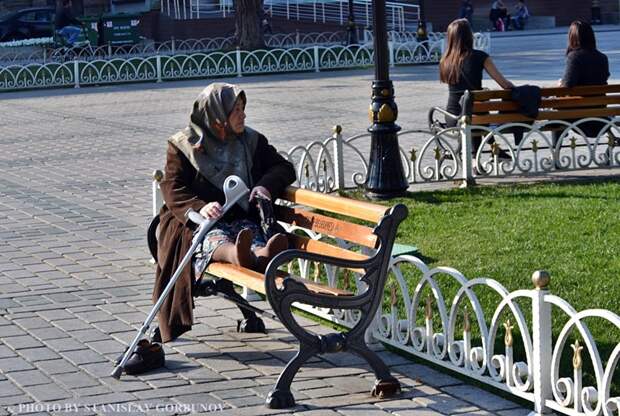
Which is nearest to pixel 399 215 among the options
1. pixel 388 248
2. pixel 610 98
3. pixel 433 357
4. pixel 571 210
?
pixel 388 248

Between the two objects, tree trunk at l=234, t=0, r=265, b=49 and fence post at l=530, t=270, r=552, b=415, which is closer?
fence post at l=530, t=270, r=552, b=415

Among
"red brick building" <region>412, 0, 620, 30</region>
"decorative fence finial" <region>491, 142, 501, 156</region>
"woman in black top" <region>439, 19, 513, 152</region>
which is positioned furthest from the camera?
"red brick building" <region>412, 0, 620, 30</region>

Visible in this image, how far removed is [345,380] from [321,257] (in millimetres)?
687

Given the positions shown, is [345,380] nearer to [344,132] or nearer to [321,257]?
[321,257]

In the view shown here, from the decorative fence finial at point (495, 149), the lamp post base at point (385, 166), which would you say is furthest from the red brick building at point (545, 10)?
the lamp post base at point (385, 166)

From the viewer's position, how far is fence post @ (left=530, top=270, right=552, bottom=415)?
536 cm

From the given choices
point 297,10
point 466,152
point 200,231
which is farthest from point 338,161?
point 297,10

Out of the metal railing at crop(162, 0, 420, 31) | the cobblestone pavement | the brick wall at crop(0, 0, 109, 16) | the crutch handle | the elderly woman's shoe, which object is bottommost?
the cobblestone pavement

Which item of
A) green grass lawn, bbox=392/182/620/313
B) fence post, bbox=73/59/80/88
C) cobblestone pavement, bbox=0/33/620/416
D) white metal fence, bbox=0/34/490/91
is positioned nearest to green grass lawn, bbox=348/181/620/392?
green grass lawn, bbox=392/182/620/313

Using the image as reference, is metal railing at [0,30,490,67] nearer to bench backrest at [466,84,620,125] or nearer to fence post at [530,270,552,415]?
bench backrest at [466,84,620,125]

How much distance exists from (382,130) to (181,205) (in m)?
4.06

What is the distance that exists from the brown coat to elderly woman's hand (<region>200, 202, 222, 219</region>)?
145 mm

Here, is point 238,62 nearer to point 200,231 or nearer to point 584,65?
point 584,65

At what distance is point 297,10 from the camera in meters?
44.1
